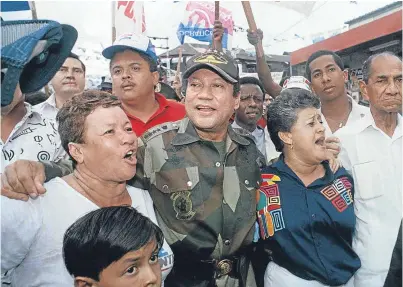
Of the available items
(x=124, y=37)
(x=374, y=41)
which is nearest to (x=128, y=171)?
(x=124, y=37)

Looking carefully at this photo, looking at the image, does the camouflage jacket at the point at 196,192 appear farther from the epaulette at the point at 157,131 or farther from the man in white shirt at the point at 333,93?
the man in white shirt at the point at 333,93

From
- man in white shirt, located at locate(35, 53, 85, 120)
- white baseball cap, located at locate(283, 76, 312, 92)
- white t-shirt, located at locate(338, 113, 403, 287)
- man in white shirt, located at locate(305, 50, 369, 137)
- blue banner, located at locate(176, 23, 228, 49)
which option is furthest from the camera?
blue banner, located at locate(176, 23, 228, 49)

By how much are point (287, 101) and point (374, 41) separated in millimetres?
10445

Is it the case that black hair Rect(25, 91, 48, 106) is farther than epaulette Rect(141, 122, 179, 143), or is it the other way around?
black hair Rect(25, 91, 48, 106)

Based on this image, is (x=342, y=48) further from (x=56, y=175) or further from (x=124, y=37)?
(x=56, y=175)

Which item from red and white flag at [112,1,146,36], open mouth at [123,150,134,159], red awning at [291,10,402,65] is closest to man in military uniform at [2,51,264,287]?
open mouth at [123,150,134,159]

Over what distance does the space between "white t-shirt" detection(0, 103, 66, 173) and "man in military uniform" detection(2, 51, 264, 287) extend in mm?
553

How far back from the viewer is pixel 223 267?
2.16 m

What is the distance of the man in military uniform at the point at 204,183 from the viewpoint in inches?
83.7

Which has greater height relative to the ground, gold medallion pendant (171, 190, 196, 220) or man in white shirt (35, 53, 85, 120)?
man in white shirt (35, 53, 85, 120)

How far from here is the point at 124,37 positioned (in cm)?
302

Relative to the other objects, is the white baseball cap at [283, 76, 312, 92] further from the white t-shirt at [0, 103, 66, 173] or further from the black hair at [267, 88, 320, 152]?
the white t-shirt at [0, 103, 66, 173]

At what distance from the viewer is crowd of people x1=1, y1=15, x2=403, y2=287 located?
1.67 metres

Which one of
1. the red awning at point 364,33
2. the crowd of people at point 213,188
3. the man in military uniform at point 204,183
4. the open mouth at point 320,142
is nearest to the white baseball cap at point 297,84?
the crowd of people at point 213,188
